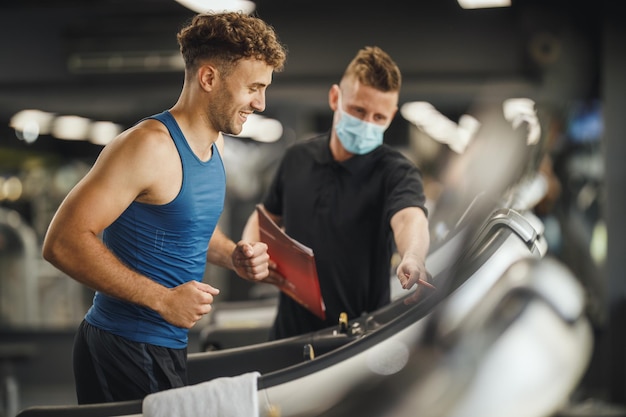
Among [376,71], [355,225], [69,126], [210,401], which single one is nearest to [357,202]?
[355,225]

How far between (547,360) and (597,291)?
391 centimetres

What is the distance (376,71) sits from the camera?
5.23ft

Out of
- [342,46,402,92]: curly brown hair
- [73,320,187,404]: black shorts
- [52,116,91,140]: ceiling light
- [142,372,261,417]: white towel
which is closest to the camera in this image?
[142,372,261,417]: white towel

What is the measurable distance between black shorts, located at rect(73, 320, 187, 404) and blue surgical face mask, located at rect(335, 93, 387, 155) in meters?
0.57

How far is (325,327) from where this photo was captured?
5.65 ft

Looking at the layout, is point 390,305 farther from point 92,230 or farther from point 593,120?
point 593,120

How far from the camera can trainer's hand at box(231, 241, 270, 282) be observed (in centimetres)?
150

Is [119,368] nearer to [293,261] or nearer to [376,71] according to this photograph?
[293,261]

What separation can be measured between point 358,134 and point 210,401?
25.5 inches

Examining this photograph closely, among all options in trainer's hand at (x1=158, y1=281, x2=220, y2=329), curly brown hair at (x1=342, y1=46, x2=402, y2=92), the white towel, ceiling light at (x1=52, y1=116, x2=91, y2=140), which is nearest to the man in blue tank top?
trainer's hand at (x1=158, y1=281, x2=220, y2=329)

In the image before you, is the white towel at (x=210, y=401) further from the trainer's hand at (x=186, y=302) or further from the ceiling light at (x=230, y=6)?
the ceiling light at (x=230, y=6)

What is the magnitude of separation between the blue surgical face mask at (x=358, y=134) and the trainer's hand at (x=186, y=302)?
500 millimetres

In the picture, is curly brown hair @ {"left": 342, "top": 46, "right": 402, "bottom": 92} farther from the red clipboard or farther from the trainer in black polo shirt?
the red clipboard

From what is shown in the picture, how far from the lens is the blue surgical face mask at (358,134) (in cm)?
161
